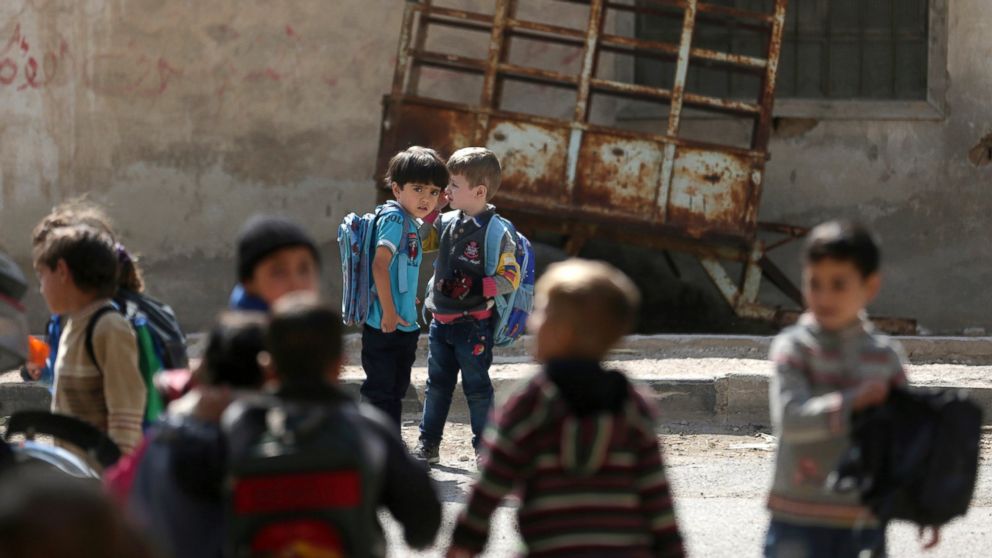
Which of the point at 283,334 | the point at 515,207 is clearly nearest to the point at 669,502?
the point at 283,334

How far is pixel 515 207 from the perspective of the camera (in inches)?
407

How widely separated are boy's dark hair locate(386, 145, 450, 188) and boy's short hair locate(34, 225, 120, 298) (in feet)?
8.11

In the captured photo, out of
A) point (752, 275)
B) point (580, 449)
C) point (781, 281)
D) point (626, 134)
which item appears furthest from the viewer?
point (781, 281)

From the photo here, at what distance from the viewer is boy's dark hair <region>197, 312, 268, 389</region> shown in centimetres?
300

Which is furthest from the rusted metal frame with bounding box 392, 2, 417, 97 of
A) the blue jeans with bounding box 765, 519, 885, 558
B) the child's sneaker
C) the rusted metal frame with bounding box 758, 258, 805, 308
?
the blue jeans with bounding box 765, 519, 885, 558

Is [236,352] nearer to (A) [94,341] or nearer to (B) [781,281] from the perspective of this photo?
(A) [94,341]

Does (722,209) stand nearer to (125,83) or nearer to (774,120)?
(774,120)

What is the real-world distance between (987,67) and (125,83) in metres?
6.23

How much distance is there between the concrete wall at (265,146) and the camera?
1137cm

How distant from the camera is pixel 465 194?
658cm

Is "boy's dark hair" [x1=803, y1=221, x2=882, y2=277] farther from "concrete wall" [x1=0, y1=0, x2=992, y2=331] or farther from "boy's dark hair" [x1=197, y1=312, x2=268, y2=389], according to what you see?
"concrete wall" [x1=0, y1=0, x2=992, y2=331]

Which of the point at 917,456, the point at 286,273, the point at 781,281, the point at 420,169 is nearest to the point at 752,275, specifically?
the point at 781,281

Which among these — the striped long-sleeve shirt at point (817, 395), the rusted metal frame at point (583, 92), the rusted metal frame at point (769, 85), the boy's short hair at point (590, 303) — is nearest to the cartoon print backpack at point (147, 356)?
the boy's short hair at point (590, 303)

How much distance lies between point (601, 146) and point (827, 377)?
22.9ft
